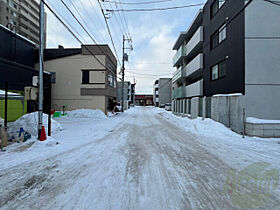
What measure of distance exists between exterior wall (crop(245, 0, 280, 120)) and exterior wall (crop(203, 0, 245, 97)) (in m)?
0.40

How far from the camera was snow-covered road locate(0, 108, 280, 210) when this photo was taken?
2.29 metres

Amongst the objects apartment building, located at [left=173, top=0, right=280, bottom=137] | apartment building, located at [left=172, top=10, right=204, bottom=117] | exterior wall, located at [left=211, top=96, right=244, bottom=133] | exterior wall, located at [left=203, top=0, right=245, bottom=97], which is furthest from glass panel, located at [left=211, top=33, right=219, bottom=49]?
exterior wall, located at [left=211, top=96, right=244, bottom=133]

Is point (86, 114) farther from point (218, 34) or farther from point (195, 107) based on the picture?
point (218, 34)

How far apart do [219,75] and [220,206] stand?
11525mm

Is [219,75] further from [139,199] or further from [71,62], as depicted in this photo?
[71,62]

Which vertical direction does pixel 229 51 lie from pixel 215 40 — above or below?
below

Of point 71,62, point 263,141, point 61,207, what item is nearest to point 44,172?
point 61,207

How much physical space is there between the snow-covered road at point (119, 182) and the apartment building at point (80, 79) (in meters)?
13.2

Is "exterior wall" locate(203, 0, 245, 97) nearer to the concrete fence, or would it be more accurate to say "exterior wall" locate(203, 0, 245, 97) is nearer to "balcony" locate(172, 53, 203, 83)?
"balcony" locate(172, 53, 203, 83)

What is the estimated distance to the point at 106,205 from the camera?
2230mm

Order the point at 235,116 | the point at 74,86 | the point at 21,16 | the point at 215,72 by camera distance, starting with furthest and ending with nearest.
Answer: the point at 21,16 → the point at 74,86 → the point at 215,72 → the point at 235,116

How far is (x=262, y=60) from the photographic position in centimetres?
806

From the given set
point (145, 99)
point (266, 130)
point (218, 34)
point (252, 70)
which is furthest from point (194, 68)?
point (145, 99)

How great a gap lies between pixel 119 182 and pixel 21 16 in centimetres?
6440
